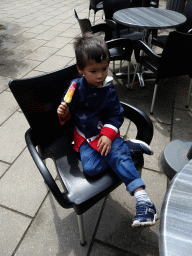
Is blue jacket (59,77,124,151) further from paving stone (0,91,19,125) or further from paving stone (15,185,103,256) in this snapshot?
paving stone (0,91,19,125)

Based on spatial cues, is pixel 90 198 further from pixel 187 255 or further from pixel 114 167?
pixel 187 255

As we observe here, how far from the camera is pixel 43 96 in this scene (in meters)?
1.22

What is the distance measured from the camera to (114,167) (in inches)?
45.7

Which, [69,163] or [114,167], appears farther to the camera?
[69,163]

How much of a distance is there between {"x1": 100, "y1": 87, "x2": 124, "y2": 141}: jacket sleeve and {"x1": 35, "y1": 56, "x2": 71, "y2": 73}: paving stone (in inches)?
102

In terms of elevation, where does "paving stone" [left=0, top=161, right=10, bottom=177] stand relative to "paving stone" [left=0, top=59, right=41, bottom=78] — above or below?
below

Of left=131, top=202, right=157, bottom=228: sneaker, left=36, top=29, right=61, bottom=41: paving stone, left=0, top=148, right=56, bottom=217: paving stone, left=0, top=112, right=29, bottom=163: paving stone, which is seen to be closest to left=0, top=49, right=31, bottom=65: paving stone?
left=36, top=29, right=61, bottom=41: paving stone

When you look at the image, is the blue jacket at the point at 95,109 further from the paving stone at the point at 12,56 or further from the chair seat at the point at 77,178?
the paving stone at the point at 12,56

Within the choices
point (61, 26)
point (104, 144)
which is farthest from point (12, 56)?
point (104, 144)

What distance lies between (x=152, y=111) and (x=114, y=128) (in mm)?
1574

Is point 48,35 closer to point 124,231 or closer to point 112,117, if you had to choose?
point 112,117

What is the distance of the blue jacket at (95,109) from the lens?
4.05 feet

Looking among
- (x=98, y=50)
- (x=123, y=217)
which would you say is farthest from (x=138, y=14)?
(x=123, y=217)

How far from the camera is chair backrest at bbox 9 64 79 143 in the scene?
3.67ft
